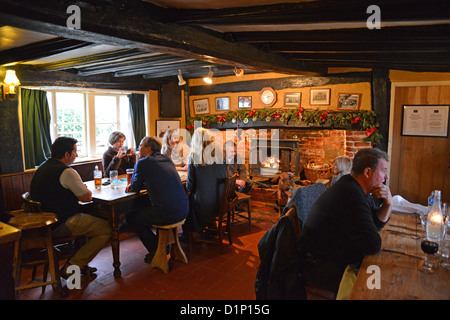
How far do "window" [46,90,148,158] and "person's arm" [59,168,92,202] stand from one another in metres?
3.51

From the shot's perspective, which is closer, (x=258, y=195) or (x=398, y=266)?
(x=398, y=266)

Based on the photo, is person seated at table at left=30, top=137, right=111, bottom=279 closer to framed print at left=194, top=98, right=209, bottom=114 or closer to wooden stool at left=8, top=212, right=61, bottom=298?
wooden stool at left=8, top=212, right=61, bottom=298

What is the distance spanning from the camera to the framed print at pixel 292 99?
6289 millimetres

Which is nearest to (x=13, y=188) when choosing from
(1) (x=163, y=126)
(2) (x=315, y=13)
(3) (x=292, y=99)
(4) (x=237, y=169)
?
(1) (x=163, y=126)

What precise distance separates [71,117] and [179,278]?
14.9ft

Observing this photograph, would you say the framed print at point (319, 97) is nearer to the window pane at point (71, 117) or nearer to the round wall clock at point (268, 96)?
the round wall clock at point (268, 96)

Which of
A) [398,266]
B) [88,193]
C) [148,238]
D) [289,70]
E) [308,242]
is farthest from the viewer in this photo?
[289,70]

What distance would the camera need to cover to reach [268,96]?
21.7 ft

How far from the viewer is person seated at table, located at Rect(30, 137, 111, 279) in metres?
3.27

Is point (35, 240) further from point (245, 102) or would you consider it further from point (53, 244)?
point (245, 102)
